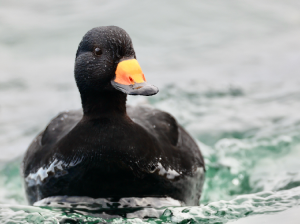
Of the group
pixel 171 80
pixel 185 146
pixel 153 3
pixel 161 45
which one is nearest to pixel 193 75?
pixel 171 80

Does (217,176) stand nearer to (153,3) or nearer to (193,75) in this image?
(193,75)

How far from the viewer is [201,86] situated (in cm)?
685

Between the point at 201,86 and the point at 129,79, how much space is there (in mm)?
Answer: 3769

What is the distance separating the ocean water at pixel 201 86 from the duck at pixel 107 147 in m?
0.19

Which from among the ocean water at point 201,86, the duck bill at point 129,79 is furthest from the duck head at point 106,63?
the ocean water at point 201,86

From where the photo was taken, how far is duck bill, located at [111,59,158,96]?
310 cm

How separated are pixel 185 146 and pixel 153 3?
5.47 metres

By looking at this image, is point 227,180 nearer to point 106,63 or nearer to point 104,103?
point 104,103

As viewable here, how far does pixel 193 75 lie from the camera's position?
7.21 metres

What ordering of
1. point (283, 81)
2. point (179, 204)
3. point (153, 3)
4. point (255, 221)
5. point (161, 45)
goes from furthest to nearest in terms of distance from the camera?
point (153, 3)
point (161, 45)
point (283, 81)
point (179, 204)
point (255, 221)

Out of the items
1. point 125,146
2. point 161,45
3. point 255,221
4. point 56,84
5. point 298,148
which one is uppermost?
point 161,45

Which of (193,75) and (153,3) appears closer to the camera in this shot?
(193,75)

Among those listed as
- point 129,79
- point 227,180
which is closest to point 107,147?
point 129,79

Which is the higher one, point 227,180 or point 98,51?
point 98,51
